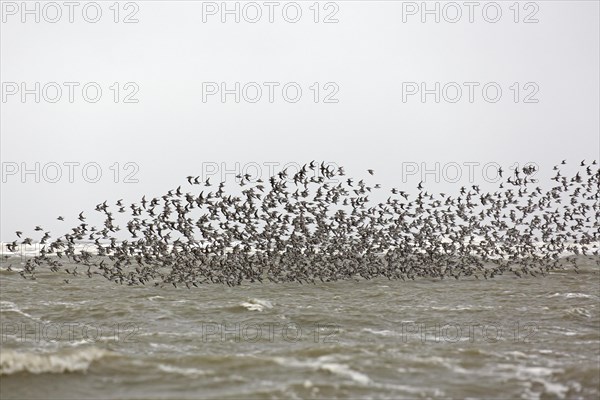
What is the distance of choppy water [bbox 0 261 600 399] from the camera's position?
1680 cm

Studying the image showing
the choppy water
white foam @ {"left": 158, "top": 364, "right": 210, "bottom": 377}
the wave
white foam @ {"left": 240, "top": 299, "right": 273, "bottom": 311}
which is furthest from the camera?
white foam @ {"left": 240, "top": 299, "right": 273, "bottom": 311}

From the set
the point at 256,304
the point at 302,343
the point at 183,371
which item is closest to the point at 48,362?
the point at 183,371

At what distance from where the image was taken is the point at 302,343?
22.0 m

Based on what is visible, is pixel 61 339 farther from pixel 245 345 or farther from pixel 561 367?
pixel 561 367

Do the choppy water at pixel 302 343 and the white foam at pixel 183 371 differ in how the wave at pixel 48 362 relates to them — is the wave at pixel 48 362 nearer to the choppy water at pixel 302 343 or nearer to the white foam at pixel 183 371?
the choppy water at pixel 302 343

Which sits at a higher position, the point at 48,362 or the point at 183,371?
the point at 48,362

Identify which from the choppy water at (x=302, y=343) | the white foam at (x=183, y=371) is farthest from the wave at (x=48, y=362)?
the white foam at (x=183, y=371)

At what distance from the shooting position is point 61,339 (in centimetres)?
2334

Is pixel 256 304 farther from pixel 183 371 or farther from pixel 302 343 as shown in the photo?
pixel 183 371

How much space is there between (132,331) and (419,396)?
1191cm

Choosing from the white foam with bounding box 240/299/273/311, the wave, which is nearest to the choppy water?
the wave

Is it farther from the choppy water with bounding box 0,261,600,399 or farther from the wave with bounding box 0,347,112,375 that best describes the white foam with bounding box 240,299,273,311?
the wave with bounding box 0,347,112,375

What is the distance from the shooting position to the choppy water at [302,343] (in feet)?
55.1

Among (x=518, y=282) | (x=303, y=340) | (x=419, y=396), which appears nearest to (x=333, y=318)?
(x=303, y=340)
